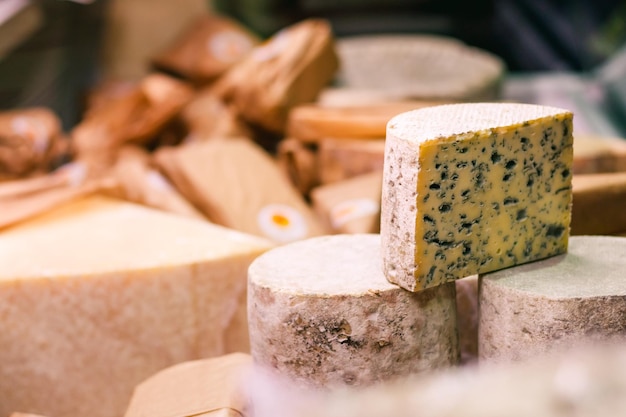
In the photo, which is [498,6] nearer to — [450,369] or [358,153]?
[358,153]

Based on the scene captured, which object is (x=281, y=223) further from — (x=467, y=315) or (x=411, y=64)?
(x=411, y=64)

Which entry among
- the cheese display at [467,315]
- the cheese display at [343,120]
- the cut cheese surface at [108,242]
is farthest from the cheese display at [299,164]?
the cheese display at [467,315]

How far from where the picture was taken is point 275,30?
4160 millimetres

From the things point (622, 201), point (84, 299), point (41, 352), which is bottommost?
point (41, 352)

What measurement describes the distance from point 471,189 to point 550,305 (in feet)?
0.75

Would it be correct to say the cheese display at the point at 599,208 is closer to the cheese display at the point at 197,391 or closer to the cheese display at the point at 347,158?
the cheese display at the point at 347,158

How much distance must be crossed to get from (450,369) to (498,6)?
285cm

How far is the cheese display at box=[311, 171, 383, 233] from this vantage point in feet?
6.59

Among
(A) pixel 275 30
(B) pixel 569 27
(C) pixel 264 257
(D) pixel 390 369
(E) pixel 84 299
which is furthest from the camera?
(A) pixel 275 30

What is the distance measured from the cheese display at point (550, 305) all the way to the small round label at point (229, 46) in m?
2.46

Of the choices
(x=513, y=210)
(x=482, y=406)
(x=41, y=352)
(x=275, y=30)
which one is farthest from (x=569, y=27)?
(x=482, y=406)

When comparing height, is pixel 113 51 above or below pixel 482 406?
below

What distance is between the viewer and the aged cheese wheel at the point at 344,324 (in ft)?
4.00

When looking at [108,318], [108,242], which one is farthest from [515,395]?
[108,242]
